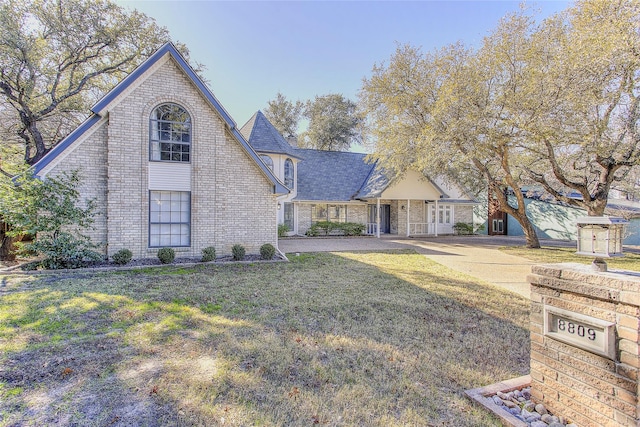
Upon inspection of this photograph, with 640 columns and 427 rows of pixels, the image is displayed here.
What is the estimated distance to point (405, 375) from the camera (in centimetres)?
343

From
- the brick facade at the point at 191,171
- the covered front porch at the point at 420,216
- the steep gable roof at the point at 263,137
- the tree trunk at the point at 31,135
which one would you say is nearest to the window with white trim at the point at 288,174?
the steep gable roof at the point at 263,137

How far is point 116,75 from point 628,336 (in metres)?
19.5

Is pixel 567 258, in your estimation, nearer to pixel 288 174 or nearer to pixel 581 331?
pixel 581 331

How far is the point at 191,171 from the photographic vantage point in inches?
419

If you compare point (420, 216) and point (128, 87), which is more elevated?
point (128, 87)

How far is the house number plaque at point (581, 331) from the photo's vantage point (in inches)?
89.1

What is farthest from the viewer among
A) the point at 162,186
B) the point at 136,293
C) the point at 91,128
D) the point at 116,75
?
the point at 116,75

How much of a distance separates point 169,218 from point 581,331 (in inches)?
429

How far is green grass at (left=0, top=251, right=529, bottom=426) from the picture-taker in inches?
110

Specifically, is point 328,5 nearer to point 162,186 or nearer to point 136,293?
point 162,186

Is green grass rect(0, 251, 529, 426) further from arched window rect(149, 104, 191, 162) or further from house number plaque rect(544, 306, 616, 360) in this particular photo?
arched window rect(149, 104, 191, 162)

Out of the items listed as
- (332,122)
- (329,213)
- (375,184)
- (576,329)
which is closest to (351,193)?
(375,184)

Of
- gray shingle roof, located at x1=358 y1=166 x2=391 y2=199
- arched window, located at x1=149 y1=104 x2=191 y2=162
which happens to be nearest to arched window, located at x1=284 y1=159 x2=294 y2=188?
gray shingle roof, located at x1=358 y1=166 x2=391 y2=199

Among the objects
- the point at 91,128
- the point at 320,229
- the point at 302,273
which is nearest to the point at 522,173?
the point at 320,229
